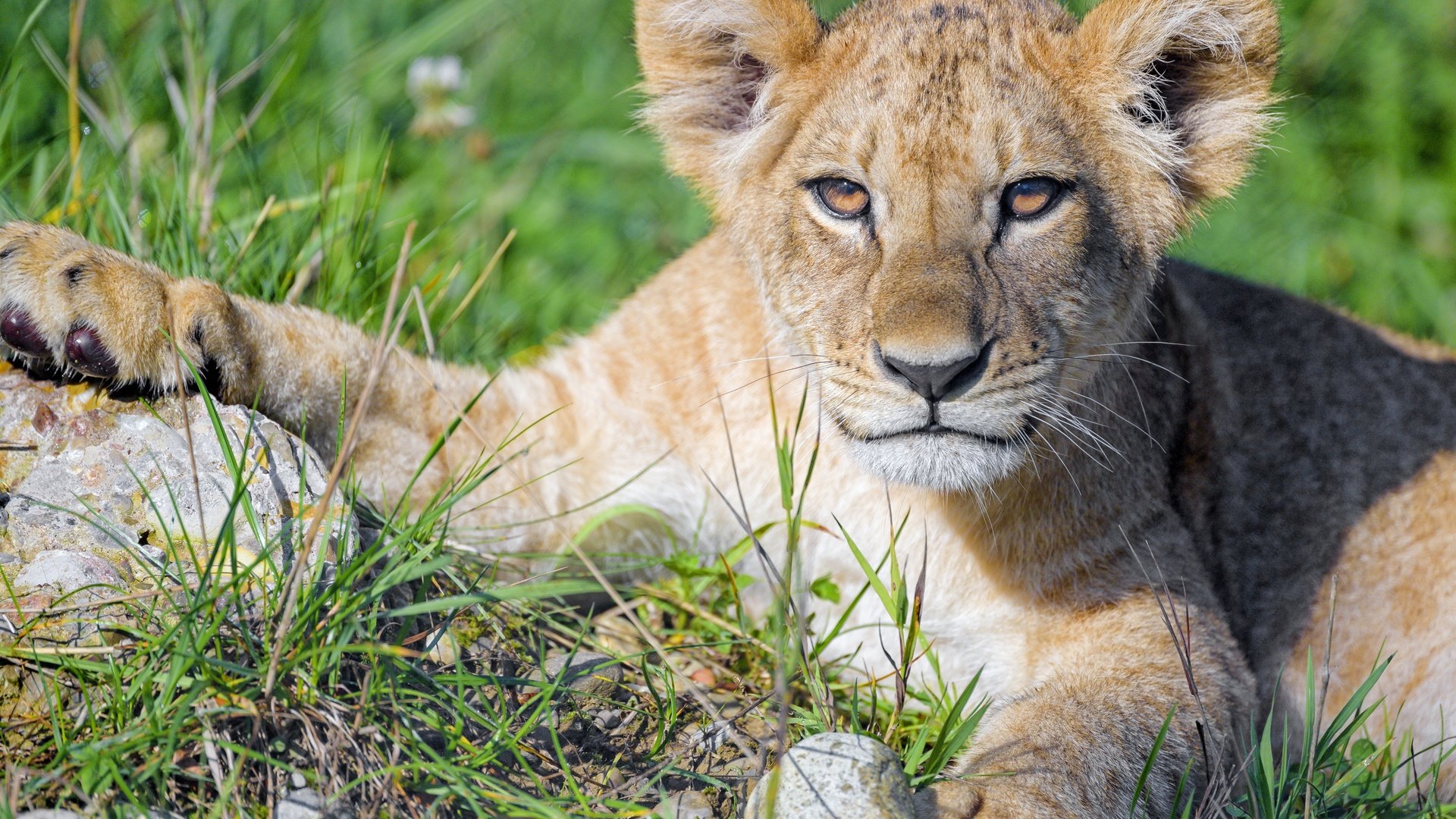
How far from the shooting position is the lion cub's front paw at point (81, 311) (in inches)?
106

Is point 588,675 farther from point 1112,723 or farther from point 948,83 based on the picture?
point 948,83

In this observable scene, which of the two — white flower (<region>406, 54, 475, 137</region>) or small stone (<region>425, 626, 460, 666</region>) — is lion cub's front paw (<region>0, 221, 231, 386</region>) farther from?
white flower (<region>406, 54, 475, 137</region>)

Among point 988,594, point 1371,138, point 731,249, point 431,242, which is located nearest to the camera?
point 988,594

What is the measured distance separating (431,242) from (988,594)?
8.08ft

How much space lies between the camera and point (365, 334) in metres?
3.43

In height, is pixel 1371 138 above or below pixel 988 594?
above

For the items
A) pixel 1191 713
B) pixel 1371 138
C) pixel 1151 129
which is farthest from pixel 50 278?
pixel 1371 138

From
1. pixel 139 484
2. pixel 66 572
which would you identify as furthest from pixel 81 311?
pixel 66 572


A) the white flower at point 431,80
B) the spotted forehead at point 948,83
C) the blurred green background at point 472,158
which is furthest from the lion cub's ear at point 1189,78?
the white flower at point 431,80

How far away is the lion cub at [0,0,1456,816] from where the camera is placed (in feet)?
8.96

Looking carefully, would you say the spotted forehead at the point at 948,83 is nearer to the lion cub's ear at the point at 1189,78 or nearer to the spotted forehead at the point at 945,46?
the spotted forehead at the point at 945,46

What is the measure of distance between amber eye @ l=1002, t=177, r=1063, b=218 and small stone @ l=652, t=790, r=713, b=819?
A: 4.52 ft

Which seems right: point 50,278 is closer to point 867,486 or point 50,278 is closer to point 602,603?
point 602,603

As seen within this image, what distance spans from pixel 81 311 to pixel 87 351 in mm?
81
